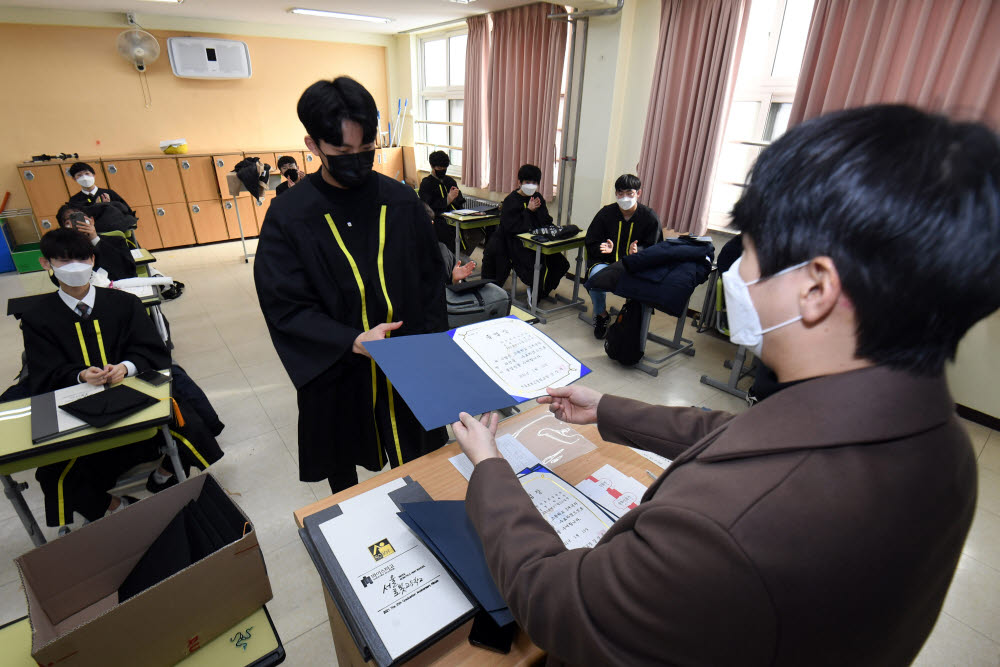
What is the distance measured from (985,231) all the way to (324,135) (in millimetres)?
1292

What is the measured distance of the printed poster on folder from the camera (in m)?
0.91

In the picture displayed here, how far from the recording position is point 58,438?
151 centimetres

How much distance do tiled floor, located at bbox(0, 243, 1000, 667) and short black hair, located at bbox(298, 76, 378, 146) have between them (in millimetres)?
1644

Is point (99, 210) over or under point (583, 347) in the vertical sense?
over

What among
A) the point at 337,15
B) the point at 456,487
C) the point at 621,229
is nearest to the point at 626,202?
the point at 621,229

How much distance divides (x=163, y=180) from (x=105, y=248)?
3.26 metres

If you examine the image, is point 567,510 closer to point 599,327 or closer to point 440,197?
point 599,327

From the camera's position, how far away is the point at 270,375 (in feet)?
11.0

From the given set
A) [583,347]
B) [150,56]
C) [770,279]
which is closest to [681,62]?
[583,347]

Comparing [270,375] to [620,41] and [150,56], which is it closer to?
[620,41]

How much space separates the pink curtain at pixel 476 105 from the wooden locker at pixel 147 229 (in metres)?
3.99

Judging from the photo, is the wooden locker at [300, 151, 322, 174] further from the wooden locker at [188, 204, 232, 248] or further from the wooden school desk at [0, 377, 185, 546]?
the wooden school desk at [0, 377, 185, 546]

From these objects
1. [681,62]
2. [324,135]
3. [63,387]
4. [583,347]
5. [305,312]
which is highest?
[681,62]

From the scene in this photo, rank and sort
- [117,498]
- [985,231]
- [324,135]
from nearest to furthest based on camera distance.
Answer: [985,231] → [324,135] → [117,498]
